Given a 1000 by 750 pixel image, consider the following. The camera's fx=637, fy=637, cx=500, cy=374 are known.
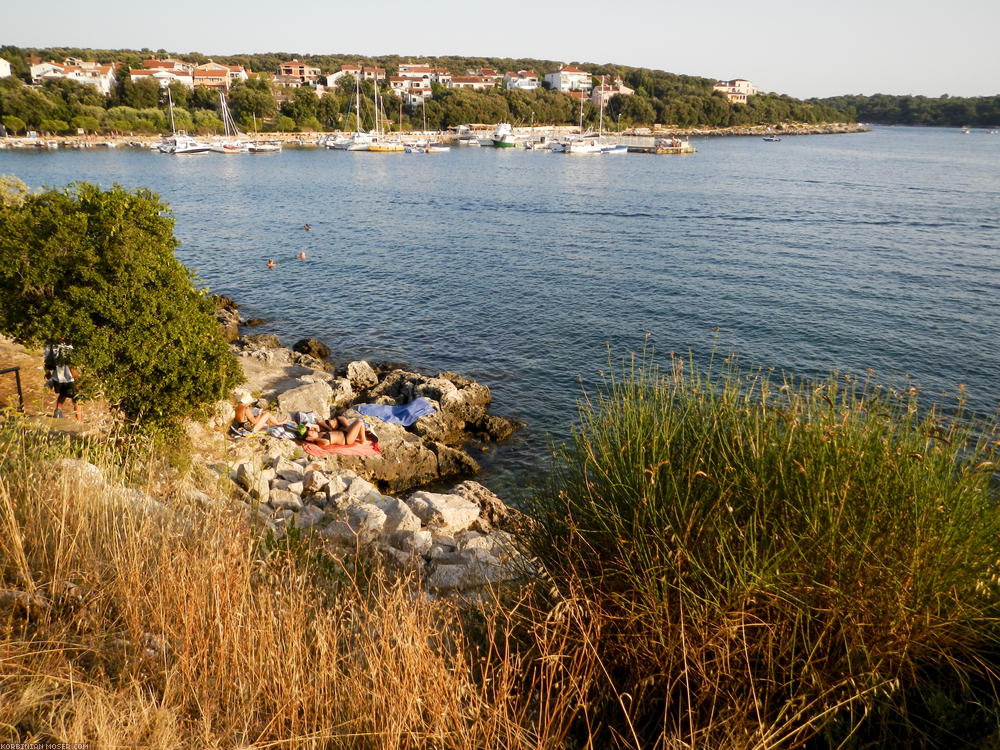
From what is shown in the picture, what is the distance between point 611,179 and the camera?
6525 cm

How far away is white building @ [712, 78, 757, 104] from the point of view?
17312cm

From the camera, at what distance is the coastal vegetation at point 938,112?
163 metres

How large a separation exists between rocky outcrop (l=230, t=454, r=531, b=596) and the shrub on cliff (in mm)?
1873

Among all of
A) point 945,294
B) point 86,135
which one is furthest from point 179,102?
point 945,294

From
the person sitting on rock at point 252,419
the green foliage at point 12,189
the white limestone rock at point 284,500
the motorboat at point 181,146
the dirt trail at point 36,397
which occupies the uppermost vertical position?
the motorboat at point 181,146

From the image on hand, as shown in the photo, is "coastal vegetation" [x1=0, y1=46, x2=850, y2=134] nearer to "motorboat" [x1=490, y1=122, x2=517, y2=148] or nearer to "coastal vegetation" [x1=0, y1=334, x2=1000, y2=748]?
"motorboat" [x1=490, y1=122, x2=517, y2=148]

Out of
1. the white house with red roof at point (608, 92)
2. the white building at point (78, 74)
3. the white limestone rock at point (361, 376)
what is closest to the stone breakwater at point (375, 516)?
the white limestone rock at point (361, 376)

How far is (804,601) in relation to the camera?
11.0 ft

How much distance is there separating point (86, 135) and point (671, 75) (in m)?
156

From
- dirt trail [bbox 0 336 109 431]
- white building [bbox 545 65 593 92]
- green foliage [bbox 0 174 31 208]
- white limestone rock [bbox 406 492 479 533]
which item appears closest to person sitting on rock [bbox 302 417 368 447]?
white limestone rock [bbox 406 492 479 533]

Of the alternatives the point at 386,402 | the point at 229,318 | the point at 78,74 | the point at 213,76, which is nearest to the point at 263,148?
the point at 78,74

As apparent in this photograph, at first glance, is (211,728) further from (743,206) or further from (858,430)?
(743,206)

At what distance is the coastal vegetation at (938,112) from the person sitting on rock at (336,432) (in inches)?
7983

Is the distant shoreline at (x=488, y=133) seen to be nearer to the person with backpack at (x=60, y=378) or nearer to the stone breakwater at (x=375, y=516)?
the person with backpack at (x=60, y=378)
